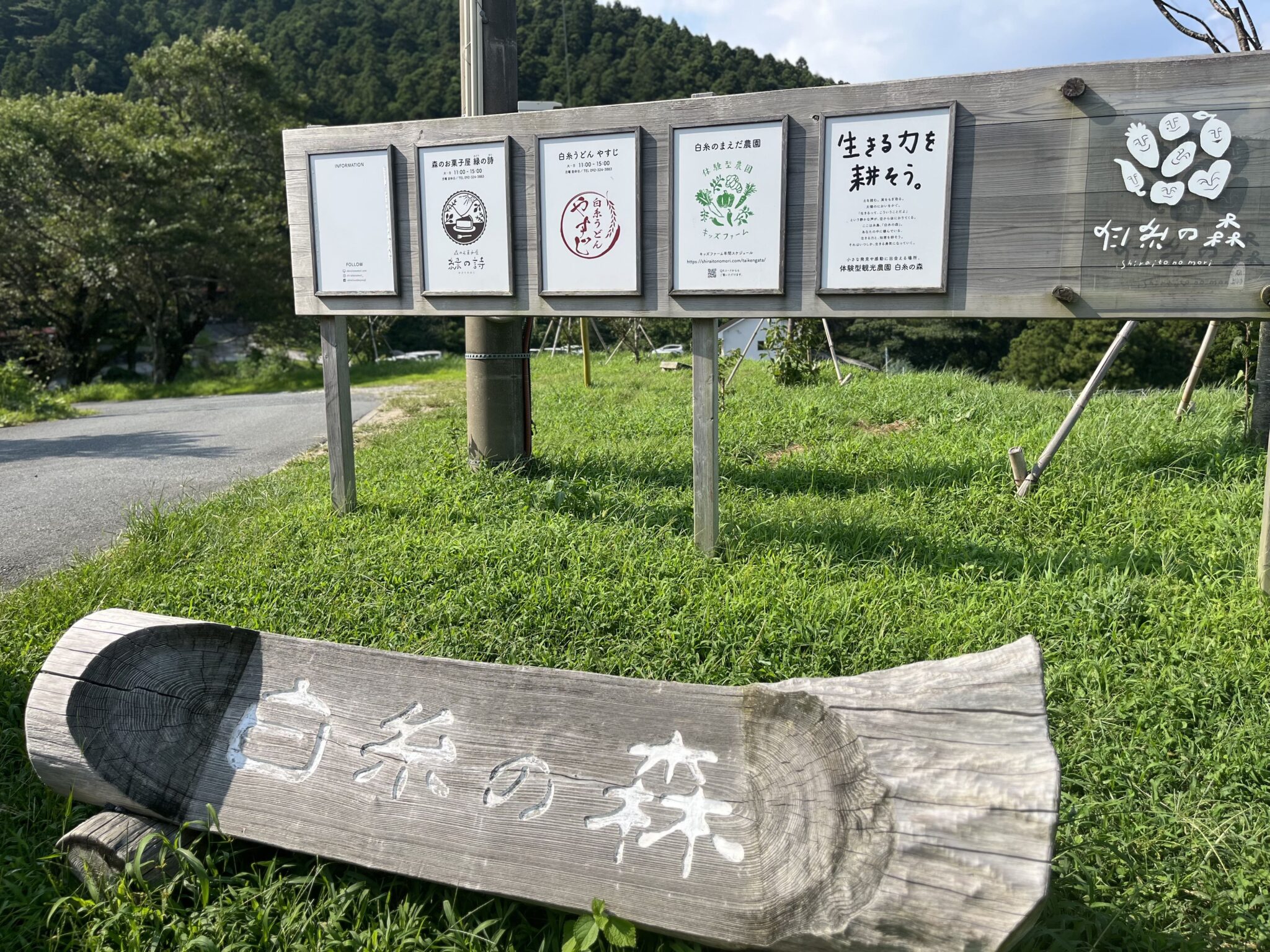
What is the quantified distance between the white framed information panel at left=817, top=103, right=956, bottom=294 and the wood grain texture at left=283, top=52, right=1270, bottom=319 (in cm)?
5

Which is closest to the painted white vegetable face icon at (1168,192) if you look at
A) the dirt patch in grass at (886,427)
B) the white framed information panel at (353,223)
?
the dirt patch in grass at (886,427)

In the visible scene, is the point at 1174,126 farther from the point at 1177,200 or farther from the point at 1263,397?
the point at 1263,397

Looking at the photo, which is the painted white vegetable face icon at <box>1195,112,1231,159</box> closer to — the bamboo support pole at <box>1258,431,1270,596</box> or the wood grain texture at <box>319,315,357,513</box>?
the bamboo support pole at <box>1258,431,1270,596</box>

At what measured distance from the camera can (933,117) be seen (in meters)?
3.55

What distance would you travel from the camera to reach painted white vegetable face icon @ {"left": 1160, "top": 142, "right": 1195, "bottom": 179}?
10.8ft

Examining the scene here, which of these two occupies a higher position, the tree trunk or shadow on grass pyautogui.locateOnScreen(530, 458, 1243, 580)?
the tree trunk

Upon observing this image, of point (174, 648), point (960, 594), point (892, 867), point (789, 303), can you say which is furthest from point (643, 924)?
point (789, 303)

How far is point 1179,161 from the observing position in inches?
131

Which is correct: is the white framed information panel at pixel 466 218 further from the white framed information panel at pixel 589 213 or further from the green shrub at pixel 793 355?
the green shrub at pixel 793 355

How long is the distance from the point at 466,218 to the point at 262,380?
51.7 ft

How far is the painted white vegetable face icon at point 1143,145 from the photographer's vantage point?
3.34 metres

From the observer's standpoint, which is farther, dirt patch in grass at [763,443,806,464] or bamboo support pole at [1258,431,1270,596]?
dirt patch in grass at [763,443,806,464]

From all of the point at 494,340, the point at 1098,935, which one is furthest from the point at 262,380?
the point at 1098,935

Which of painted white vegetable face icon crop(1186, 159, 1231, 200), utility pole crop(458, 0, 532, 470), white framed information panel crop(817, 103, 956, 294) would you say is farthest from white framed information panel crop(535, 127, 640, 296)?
painted white vegetable face icon crop(1186, 159, 1231, 200)
